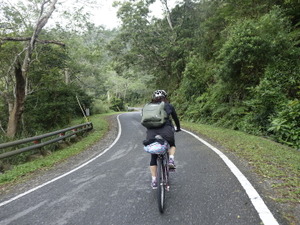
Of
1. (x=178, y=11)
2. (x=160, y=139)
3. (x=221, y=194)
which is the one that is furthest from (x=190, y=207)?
(x=178, y=11)

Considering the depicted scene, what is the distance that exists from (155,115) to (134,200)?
5.36 ft

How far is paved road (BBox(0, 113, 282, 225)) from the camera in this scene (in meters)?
2.87

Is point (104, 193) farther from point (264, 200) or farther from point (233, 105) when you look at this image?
point (233, 105)

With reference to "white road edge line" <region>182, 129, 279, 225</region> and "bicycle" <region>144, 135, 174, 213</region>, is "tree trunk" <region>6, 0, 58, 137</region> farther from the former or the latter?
"white road edge line" <region>182, 129, 279, 225</region>

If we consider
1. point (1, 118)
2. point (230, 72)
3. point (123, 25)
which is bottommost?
point (1, 118)

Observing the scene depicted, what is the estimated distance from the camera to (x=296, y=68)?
8.70 metres

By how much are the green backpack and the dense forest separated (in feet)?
20.9

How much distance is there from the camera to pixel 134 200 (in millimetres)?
Result: 3471

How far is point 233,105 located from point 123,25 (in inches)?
617

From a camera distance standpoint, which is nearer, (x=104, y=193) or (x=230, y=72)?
(x=104, y=193)

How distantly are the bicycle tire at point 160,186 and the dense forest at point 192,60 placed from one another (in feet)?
21.2

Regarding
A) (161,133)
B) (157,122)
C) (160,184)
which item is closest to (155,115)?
(157,122)

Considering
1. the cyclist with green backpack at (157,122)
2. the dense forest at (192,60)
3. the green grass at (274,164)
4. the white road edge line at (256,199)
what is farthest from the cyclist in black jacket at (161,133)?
the dense forest at (192,60)

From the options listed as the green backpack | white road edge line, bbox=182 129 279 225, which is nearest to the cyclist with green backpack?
the green backpack
